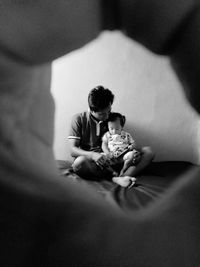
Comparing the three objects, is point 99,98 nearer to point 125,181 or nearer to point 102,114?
point 102,114

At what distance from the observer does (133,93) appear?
1.67 feet

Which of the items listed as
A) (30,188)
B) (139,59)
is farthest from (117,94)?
(30,188)

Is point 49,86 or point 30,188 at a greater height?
point 49,86

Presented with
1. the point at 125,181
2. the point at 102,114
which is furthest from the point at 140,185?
the point at 102,114

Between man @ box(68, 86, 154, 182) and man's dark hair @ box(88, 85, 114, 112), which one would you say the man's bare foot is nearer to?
man @ box(68, 86, 154, 182)

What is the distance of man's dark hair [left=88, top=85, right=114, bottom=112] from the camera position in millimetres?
488

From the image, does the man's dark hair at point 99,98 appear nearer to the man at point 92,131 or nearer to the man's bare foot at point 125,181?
the man at point 92,131

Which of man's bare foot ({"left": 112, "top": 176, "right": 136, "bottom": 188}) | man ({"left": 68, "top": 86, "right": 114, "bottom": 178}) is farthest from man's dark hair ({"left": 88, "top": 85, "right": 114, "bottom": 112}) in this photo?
man's bare foot ({"left": 112, "top": 176, "right": 136, "bottom": 188})

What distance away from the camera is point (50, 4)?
1.57 feet

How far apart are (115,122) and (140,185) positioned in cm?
11

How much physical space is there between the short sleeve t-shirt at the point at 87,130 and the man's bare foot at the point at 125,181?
2.2 inches

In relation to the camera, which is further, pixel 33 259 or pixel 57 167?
pixel 57 167

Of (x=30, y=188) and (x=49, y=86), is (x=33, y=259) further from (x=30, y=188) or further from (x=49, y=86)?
(x=49, y=86)

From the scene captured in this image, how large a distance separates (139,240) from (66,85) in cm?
25
